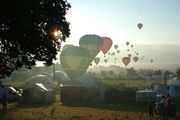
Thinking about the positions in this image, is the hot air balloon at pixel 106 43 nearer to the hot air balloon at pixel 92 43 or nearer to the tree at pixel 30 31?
the hot air balloon at pixel 92 43

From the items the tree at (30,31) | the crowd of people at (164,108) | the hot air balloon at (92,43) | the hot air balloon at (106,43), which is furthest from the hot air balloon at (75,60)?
the tree at (30,31)

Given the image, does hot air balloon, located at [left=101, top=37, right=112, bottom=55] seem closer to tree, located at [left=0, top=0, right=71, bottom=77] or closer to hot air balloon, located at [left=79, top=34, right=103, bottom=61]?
hot air balloon, located at [left=79, top=34, right=103, bottom=61]

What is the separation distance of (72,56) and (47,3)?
148ft

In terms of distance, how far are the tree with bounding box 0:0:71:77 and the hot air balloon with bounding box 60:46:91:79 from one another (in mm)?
42925

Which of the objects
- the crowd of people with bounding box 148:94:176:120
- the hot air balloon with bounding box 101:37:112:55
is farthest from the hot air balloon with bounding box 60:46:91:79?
the crowd of people with bounding box 148:94:176:120

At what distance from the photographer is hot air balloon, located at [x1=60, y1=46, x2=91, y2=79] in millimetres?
69688

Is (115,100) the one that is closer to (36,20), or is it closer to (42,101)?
(42,101)

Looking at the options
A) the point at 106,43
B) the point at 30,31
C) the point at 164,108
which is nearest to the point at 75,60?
the point at 106,43

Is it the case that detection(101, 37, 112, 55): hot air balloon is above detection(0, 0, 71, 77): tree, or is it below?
above

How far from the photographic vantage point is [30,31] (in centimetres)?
2395

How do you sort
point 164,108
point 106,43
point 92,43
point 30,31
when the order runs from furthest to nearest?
point 106,43, point 92,43, point 164,108, point 30,31

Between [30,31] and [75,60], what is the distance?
4603 centimetres

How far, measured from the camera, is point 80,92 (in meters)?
51.0

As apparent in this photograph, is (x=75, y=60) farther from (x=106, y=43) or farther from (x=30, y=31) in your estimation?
(x=30, y=31)
